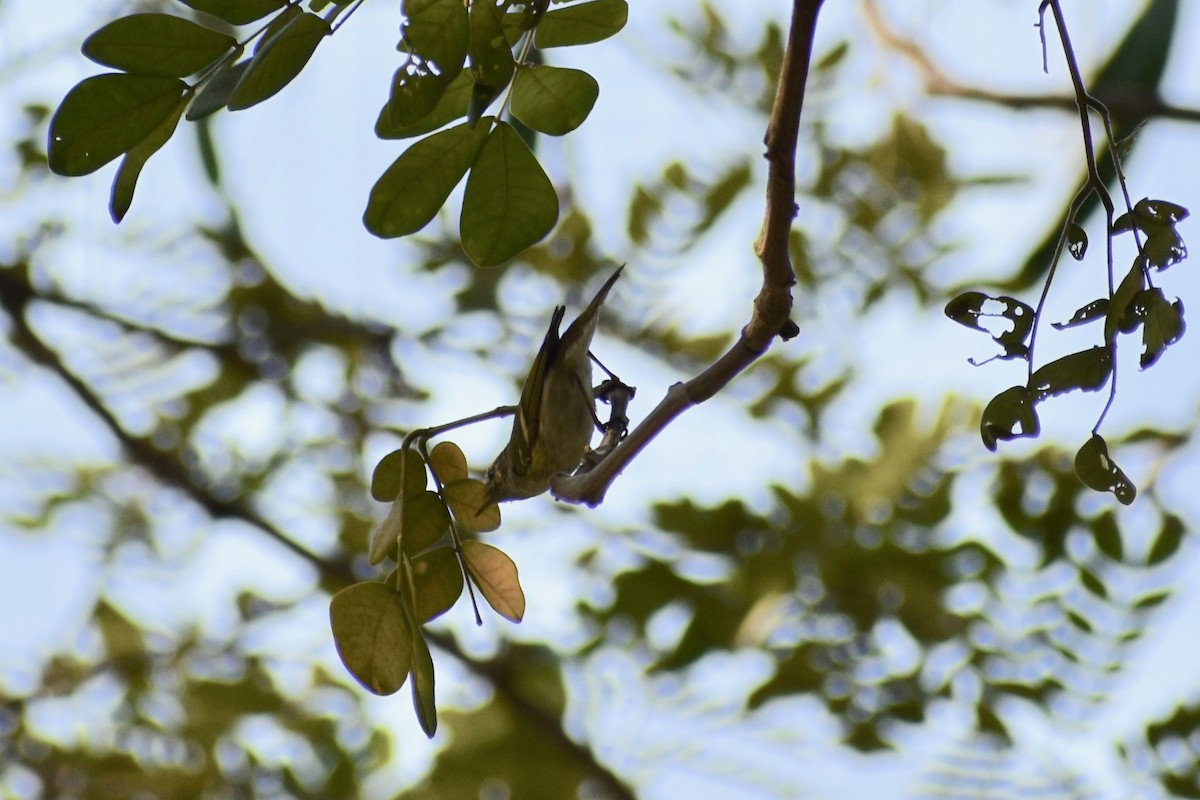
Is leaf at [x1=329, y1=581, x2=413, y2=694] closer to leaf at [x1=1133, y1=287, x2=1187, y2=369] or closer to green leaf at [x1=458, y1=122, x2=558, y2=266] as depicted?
green leaf at [x1=458, y1=122, x2=558, y2=266]

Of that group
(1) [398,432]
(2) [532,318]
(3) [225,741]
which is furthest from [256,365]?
(3) [225,741]

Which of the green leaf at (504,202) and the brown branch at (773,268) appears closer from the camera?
the brown branch at (773,268)

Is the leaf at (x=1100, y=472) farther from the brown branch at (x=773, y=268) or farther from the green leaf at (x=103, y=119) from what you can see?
the green leaf at (x=103, y=119)

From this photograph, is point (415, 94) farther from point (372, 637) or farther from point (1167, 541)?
point (1167, 541)

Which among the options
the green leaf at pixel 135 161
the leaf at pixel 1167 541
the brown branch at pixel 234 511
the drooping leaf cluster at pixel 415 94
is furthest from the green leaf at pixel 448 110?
the leaf at pixel 1167 541

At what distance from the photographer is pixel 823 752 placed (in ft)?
6.17

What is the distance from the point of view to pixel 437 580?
69cm

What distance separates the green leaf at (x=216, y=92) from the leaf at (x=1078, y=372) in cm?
44

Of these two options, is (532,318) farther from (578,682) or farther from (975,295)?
(975,295)

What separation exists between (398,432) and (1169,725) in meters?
1.36

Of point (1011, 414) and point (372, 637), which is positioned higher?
point (1011, 414)

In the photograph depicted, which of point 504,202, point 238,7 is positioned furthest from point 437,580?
point 238,7

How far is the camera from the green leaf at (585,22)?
0.62 metres

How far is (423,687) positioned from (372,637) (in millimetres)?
43
